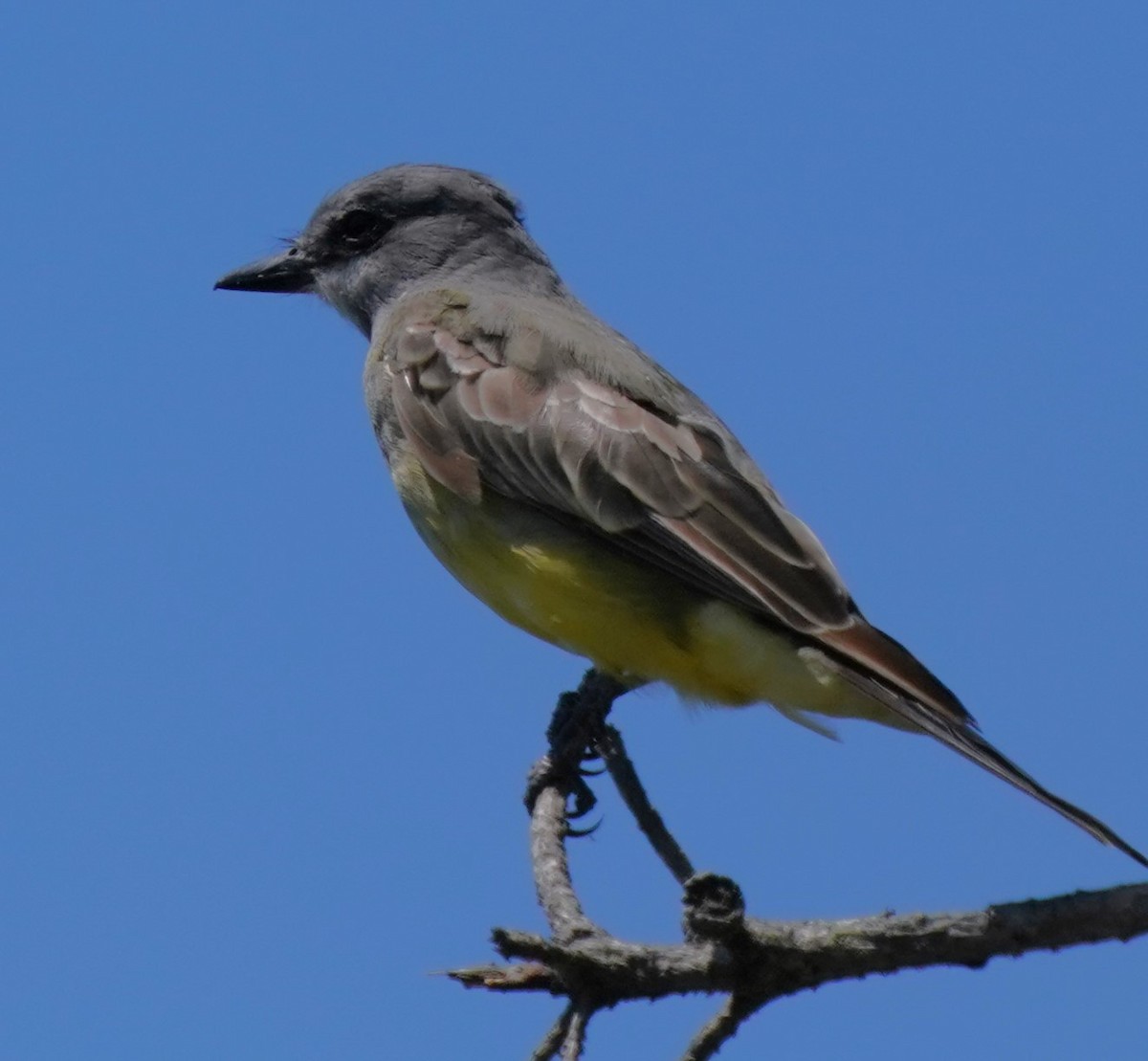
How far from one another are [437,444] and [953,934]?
376 cm

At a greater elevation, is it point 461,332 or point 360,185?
point 360,185

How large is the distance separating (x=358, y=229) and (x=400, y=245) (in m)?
0.32

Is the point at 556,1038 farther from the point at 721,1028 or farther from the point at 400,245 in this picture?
A: the point at 400,245

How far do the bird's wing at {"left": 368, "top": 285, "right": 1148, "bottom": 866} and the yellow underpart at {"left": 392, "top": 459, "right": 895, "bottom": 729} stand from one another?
0.24 ft

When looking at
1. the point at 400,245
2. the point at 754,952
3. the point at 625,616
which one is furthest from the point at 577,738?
the point at 400,245

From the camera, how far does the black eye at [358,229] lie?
10.1m

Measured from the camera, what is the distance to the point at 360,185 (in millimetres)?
10133

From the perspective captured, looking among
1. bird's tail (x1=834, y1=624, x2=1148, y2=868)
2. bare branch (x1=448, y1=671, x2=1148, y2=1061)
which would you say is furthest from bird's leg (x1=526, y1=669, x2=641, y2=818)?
bare branch (x1=448, y1=671, x2=1148, y2=1061)

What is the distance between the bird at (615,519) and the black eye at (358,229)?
830mm

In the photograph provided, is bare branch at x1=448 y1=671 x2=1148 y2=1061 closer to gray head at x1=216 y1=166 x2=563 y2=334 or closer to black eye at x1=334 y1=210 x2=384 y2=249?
gray head at x1=216 y1=166 x2=563 y2=334

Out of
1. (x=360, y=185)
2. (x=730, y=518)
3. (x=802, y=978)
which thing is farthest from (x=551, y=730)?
(x=360, y=185)

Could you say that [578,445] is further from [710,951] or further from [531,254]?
[710,951]

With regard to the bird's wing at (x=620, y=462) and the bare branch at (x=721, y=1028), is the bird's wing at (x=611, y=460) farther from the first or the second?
the bare branch at (x=721, y=1028)

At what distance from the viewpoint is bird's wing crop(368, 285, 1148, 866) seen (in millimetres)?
6875
